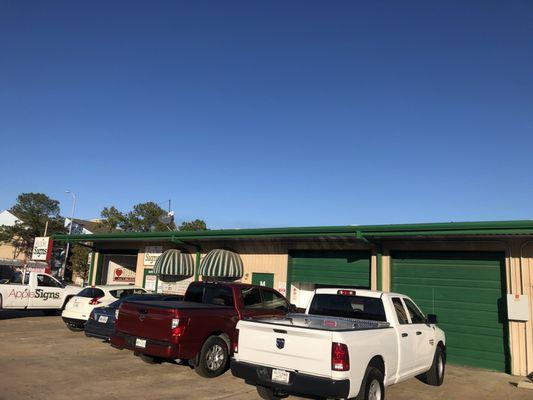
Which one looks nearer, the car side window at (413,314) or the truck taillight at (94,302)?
the car side window at (413,314)

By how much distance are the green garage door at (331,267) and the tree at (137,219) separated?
42.9m

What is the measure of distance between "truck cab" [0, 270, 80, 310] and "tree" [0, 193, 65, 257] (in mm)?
57558

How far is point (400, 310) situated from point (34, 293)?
15.5 metres

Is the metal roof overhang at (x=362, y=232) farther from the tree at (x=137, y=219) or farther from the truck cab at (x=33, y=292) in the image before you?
the tree at (x=137, y=219)

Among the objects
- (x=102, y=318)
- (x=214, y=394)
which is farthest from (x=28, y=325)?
(x=214, y=394)

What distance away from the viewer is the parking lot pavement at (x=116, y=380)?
25.3 feet

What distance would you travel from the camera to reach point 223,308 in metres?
9.93

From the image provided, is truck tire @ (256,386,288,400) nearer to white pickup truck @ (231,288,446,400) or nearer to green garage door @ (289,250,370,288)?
white pickup truck @ (231,288,446,400)

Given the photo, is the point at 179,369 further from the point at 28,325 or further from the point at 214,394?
the point at 28,325

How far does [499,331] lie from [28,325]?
1504 centimetres

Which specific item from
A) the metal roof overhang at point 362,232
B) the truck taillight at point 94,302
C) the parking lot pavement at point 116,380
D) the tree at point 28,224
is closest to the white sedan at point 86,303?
the truck taillight at point 94,302

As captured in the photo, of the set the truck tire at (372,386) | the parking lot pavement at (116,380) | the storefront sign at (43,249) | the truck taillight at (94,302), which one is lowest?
the parking lot pavement at (116,380)

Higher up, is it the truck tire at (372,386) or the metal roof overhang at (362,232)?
the metal roof overhang at (362,232)

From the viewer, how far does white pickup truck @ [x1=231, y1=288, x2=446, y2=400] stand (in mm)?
6059
